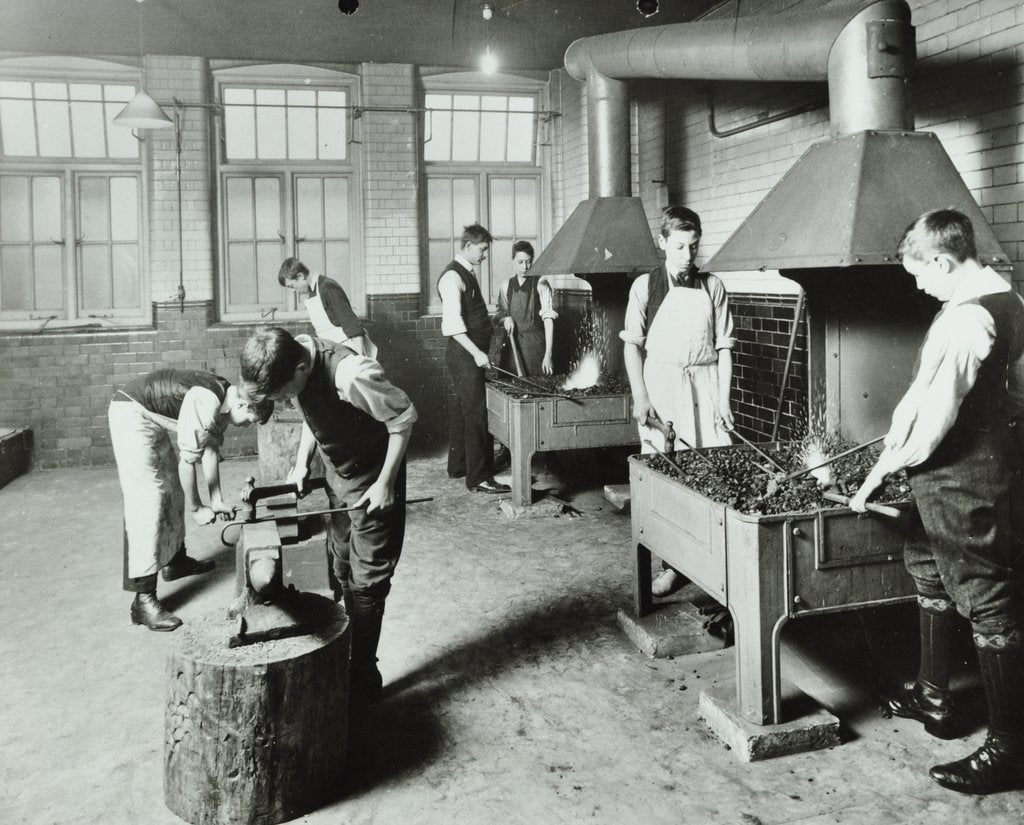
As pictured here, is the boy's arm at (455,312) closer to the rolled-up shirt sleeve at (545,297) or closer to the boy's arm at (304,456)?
the rolled-up shirt sleeve at (545,297)

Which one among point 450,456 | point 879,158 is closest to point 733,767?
point 879,158

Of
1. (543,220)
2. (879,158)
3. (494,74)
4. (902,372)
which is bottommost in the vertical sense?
(902,372)

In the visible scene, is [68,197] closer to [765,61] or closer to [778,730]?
[765,61]

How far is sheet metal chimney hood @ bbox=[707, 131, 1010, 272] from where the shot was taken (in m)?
3.33

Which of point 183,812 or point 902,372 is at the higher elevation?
point 902,372

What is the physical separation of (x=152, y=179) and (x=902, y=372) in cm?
724

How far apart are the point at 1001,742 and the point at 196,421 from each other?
11.0 feet

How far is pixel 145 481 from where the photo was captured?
4.42m

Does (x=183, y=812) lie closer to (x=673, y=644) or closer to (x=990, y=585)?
(x=673, y=644)

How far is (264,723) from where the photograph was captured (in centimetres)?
257

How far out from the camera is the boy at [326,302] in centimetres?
686

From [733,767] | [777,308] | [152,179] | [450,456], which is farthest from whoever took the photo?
[152,179]

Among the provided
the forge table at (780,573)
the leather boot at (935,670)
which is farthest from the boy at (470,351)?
the leather boot at (935,670)

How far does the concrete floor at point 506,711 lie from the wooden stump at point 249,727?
146mm
